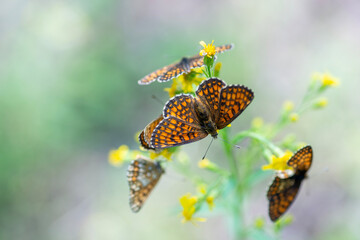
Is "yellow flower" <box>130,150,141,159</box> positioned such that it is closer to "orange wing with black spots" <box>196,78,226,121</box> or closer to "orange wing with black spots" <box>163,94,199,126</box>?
"orange wing with black spots" <box>163,94,199,126</box>

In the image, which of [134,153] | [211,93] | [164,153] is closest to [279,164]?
[211,93]

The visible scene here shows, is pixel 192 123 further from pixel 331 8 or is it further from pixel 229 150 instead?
pixel 331 8

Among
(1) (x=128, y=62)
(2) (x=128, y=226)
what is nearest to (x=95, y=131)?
(1) (x=128, y=62)

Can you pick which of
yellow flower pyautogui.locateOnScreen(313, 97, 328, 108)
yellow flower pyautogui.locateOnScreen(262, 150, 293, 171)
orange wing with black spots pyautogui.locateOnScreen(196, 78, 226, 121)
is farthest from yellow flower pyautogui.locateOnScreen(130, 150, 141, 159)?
yellow flower pyautogui.locateOnScreen(313, 97, 328, 108)

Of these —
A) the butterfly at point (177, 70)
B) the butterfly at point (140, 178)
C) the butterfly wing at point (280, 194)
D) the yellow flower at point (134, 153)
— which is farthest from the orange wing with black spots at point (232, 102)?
the yellow flower at point (134, 153)

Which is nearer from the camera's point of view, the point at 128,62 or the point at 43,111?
the point at 43,111

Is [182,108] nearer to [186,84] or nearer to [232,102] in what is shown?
[186,84]

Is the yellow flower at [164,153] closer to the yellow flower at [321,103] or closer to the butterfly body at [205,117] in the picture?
Answer: the butterfly body at [205,117]
